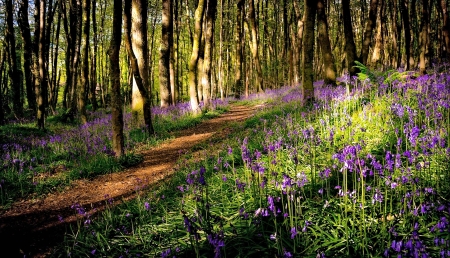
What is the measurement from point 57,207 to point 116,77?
323cm

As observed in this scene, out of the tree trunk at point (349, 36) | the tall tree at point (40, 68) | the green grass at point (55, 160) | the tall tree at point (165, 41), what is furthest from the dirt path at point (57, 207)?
the tree trunk at point (349, 36)

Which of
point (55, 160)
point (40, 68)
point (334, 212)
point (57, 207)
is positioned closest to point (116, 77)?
point (55, 160)

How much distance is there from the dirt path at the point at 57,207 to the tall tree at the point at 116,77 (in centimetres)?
81

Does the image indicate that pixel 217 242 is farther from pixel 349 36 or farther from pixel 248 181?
pixel 349 36

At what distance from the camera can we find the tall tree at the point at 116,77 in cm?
643

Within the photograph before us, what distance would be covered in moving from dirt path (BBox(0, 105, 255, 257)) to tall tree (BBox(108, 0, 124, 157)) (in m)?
0.81

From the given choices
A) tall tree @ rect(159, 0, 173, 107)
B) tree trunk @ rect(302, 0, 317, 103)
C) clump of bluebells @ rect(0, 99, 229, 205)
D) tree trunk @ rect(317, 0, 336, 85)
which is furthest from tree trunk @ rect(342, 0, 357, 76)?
clump of bluebells @ rect(0, 99, 229, 205)

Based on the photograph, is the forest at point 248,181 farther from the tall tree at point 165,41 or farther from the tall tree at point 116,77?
the tall tree at point 165,41

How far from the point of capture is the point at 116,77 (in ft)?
22.0

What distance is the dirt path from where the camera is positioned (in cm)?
351

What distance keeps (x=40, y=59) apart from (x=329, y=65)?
38.1 feet

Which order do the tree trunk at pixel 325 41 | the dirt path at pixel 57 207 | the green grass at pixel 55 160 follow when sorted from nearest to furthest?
1. the dirt path at pixel 57 207
2. the green grass at pixel 55 160
3. the tree trunk at pixel 325 41

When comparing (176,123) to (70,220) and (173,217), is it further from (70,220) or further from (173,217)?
(173,217)

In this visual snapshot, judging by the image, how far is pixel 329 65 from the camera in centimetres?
1148
